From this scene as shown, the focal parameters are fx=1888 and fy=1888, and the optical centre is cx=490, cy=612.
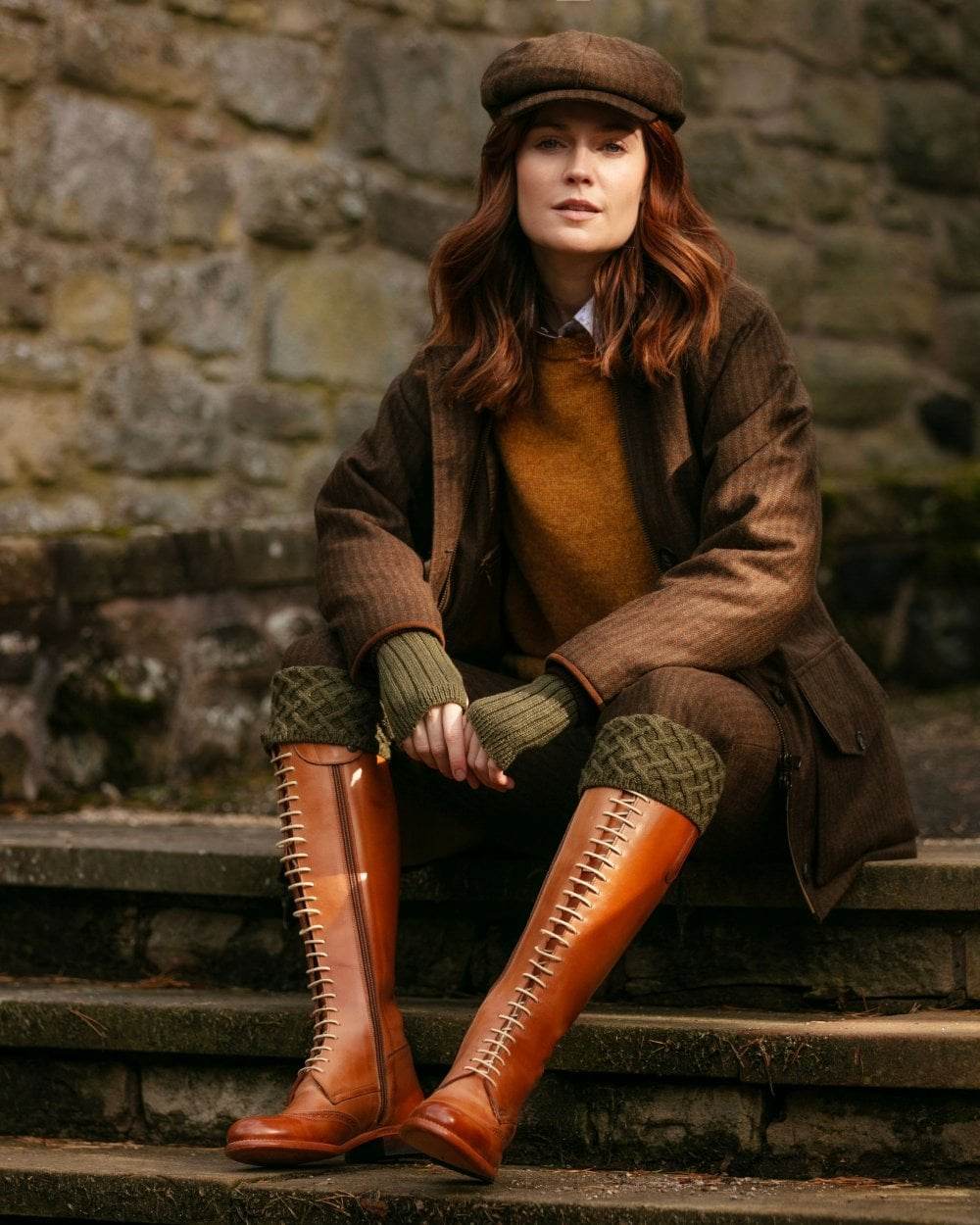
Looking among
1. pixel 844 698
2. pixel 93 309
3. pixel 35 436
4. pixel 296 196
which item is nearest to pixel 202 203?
pixel 296 196

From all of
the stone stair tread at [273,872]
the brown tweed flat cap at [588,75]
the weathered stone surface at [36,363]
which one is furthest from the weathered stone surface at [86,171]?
the brown tweed flat cap at [588,75]

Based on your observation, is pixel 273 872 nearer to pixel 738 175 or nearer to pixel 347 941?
pixel 347 941

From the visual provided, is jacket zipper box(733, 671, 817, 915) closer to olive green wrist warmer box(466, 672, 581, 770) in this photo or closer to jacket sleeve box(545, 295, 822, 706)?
jacket sleeve box(545, 295, 822, 706)

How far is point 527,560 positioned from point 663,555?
0.22 meters

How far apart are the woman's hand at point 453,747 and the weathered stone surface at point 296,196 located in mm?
2092

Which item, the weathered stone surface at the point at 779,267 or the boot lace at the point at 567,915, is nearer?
the boot lace at the point at 567,915

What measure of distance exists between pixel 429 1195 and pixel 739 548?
3.11 feet

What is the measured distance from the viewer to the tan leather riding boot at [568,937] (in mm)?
2354

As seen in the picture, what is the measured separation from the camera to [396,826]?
2666mm

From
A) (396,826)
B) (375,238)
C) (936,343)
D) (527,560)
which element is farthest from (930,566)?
(396,826)

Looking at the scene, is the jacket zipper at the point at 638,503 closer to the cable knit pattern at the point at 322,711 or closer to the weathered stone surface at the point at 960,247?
the cable knit pattern at the point at 322,711

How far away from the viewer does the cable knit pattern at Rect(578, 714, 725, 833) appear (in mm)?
2365

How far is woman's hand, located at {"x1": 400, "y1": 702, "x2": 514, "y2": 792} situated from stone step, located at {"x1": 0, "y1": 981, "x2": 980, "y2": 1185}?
0.38m

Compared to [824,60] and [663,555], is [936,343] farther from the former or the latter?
[663,555]
